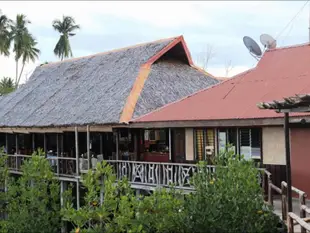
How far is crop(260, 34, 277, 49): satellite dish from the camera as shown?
17.4 metres

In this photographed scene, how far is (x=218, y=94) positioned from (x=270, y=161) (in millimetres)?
3448

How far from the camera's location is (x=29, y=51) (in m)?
53.5

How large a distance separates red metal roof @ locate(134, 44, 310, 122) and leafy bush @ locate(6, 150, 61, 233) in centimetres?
432

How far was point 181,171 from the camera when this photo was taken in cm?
1405

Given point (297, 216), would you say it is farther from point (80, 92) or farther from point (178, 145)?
point (80, 92)

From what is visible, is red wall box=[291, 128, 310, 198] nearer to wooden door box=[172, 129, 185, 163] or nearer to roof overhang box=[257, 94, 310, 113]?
roof overhang box=[257, 94, 310, 113]

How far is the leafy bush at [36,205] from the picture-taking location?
12.7 m

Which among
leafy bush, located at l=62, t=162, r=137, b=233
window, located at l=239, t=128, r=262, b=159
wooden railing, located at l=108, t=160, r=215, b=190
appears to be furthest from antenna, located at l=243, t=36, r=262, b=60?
leafy bush, located at l=62, t=162, r=137, b=233

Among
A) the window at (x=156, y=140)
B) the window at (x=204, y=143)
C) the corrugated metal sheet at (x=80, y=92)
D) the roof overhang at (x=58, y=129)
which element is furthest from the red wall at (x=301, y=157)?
the roof overhang at (x=58, y=129)

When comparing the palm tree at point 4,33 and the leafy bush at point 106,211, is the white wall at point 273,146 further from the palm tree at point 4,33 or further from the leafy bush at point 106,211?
the palm tree at point 4,33

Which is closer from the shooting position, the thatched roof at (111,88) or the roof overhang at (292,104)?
the roof overhang at (292,104)

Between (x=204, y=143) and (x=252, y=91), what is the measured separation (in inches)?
93.6

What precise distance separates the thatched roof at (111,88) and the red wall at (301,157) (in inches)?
238

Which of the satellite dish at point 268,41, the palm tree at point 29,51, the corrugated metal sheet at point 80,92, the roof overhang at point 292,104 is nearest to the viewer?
the roof overhang at point 292,104
